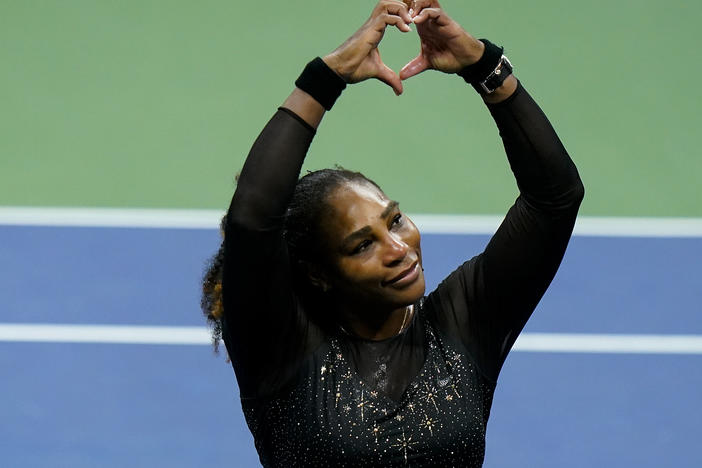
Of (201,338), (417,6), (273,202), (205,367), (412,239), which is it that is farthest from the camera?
(201,338)

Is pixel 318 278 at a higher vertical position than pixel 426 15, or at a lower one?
lower

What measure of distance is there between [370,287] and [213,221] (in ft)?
11.2

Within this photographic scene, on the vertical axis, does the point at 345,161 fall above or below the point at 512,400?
above

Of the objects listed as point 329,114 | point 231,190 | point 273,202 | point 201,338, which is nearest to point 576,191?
point 273,202

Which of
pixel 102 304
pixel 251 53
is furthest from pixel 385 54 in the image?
pixel 102 304

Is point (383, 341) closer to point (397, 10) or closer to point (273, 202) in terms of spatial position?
point (273, 202)

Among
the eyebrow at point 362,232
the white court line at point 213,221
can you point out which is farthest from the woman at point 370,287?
the white court line at point 213,221

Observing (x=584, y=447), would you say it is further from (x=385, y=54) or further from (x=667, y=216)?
(x=385, y=54)

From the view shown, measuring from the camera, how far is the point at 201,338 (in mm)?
5461

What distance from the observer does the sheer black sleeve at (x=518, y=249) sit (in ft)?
9.14

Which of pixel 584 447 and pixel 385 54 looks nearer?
pixel 584 447

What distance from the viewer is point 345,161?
6.40 m

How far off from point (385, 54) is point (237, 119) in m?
0.86

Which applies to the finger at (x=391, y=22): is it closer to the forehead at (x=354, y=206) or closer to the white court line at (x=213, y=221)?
the forehead at (x=354, y=206)
